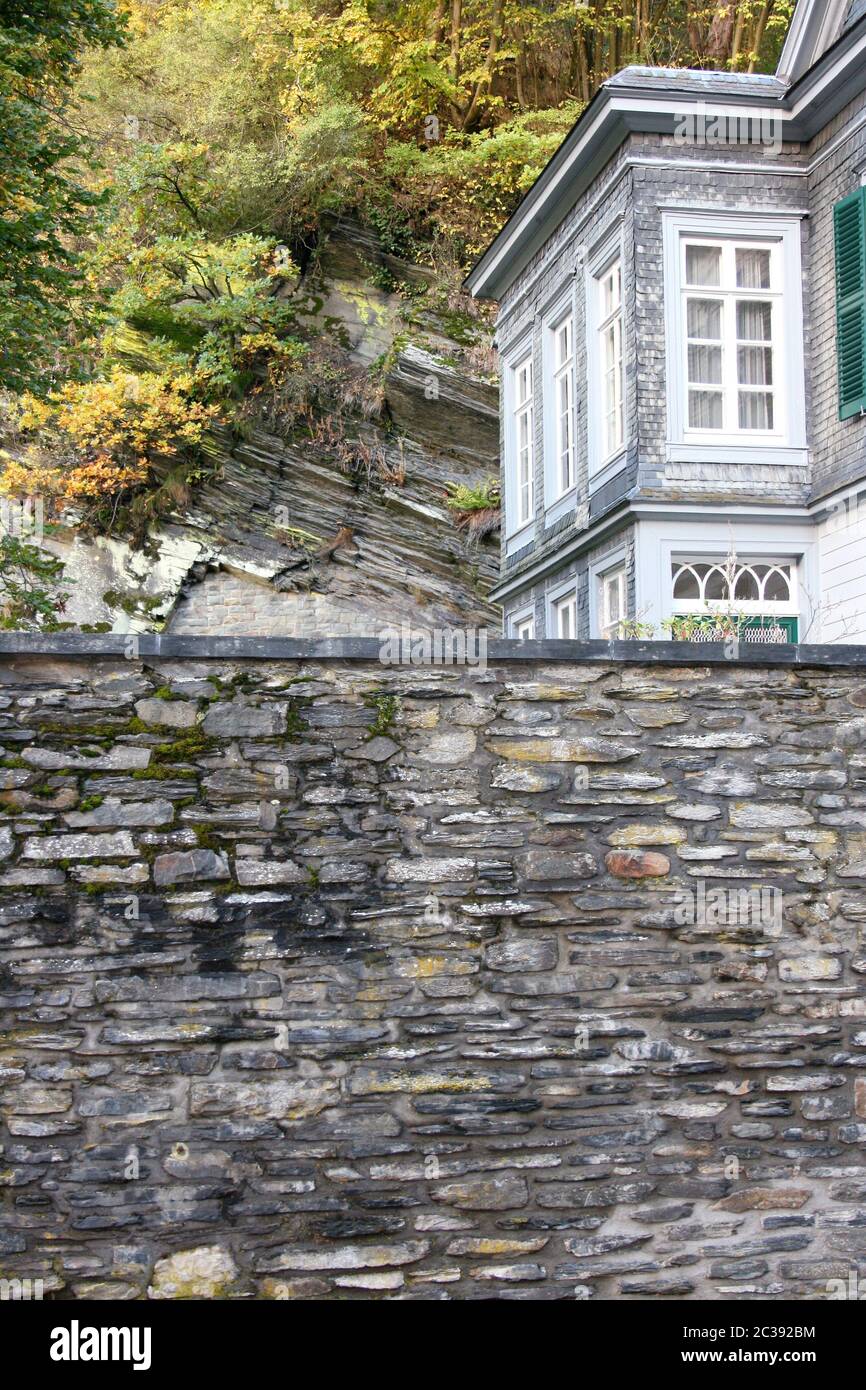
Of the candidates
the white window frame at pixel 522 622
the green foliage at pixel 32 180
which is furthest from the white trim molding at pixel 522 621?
the green foliage at pixel 32 180

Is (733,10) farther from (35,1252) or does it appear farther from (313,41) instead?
(35,1252)

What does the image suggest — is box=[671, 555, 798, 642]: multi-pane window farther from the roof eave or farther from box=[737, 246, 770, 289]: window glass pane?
the roof eave

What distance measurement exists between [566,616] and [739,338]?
3501mm

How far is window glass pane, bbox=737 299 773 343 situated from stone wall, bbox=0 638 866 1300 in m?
7.74

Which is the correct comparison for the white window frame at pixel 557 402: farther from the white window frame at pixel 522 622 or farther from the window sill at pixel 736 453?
the window sill at pixel 736 453

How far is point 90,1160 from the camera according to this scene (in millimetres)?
5352

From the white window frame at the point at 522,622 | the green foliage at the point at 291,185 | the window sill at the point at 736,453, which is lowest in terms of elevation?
the white window frame at the point at 522,622

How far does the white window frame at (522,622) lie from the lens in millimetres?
16156

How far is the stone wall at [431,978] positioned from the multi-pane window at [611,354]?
7.76m

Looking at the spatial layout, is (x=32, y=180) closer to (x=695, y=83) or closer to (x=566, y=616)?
(x=695, y=83)

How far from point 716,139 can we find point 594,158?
1266 millimetres

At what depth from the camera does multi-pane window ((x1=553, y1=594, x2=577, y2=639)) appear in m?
14.6

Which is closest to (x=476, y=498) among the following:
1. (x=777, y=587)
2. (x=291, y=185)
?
(x=291, y=185)

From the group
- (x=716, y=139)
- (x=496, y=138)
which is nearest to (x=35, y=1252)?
(x=716, y=139)
